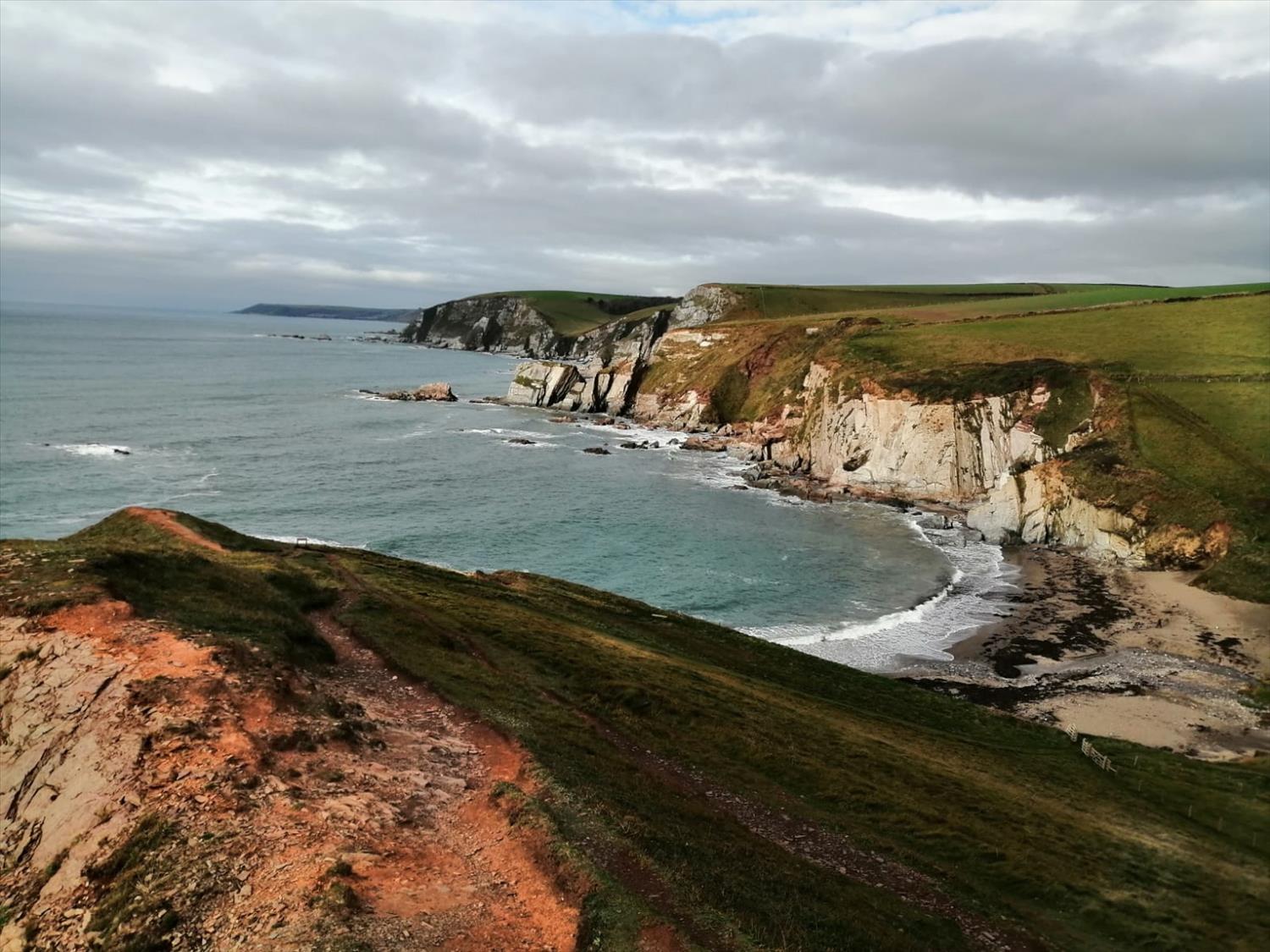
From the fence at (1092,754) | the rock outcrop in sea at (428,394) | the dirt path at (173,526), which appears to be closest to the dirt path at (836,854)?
the fence at (1092,754)

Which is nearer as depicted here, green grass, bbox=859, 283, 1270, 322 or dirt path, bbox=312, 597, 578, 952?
dirt path, bbox=312, 597, 578, 952

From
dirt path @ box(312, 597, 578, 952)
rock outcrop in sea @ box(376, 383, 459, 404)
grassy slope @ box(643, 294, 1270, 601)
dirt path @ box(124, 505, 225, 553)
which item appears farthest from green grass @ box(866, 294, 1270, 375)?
rock outcrop in sea @ box(376, 383, 459, 404)

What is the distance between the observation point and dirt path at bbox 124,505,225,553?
115ft

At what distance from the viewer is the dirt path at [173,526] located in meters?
35.1

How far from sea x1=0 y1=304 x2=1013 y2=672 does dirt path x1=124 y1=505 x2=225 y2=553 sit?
2476 cm

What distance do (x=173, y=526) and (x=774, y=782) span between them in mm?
31424

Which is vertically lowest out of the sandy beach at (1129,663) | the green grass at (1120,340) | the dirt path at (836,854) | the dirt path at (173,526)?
the sandy beach at (1129,663)

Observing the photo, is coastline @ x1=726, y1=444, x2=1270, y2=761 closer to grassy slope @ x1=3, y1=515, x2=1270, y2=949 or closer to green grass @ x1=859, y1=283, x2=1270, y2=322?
grassy slope @ x1=3, y1=515, x2=1270, y2=949

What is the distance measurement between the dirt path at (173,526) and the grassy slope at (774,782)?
697 mm

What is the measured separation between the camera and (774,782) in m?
24.1

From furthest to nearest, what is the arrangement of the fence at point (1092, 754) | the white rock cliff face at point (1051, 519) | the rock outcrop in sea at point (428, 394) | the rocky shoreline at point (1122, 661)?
the rock outcrop in sea at point (428, 394) < the white rock cliff face at point (1051, 519) < the rocky shoreline at point (1122, 661) < the fence at point (1092, 754)

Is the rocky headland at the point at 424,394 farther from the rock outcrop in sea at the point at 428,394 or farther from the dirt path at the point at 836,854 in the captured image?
the dirt path at the point at 836,854

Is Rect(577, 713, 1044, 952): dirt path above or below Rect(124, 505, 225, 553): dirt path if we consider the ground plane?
below

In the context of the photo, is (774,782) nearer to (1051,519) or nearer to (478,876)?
(478,876)
